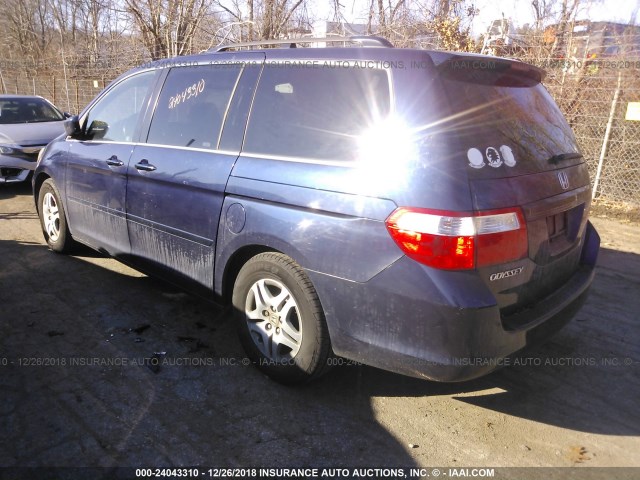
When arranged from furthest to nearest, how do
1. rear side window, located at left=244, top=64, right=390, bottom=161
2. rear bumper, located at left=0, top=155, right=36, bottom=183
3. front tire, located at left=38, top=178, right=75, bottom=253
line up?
rear bumper, located at left=0, top=155, right=36, bottom=183 < front tire, located at left=38, top=178, right=75, bottom=253 < rear side window, located at left=244, top=64, right=390, bottom=161

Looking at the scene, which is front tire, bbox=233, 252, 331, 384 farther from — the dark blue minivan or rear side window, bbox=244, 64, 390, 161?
rear side window, bbox=244, 64, 390, 161

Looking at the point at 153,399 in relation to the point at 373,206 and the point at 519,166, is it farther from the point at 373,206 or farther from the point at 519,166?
the point at 519,166

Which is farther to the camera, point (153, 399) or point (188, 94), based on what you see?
point (188, 94)

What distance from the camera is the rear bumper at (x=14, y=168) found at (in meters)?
7.86

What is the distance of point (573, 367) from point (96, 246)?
160 inches

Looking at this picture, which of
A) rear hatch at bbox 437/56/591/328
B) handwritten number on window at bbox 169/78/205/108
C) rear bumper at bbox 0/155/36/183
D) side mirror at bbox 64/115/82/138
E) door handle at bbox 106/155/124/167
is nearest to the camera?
rear hatch at bbox 437/56/591/328

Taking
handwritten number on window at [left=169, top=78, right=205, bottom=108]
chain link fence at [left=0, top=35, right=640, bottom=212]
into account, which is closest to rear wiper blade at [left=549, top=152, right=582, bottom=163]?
handwritten number on window at [left=169, top=78, right=205, bottom=108]

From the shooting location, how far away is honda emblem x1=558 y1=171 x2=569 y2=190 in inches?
110

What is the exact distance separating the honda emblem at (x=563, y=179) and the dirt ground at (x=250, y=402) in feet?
4.16

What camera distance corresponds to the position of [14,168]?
26.1ft

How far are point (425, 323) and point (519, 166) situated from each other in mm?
972

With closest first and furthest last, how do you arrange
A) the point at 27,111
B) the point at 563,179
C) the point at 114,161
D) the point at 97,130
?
the point at 563,179
the point at 114,161
the point at 97,130
the point at 27,111

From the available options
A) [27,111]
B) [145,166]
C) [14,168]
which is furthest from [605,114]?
[27,111]

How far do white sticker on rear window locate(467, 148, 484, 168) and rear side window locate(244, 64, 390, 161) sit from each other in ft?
1.56
